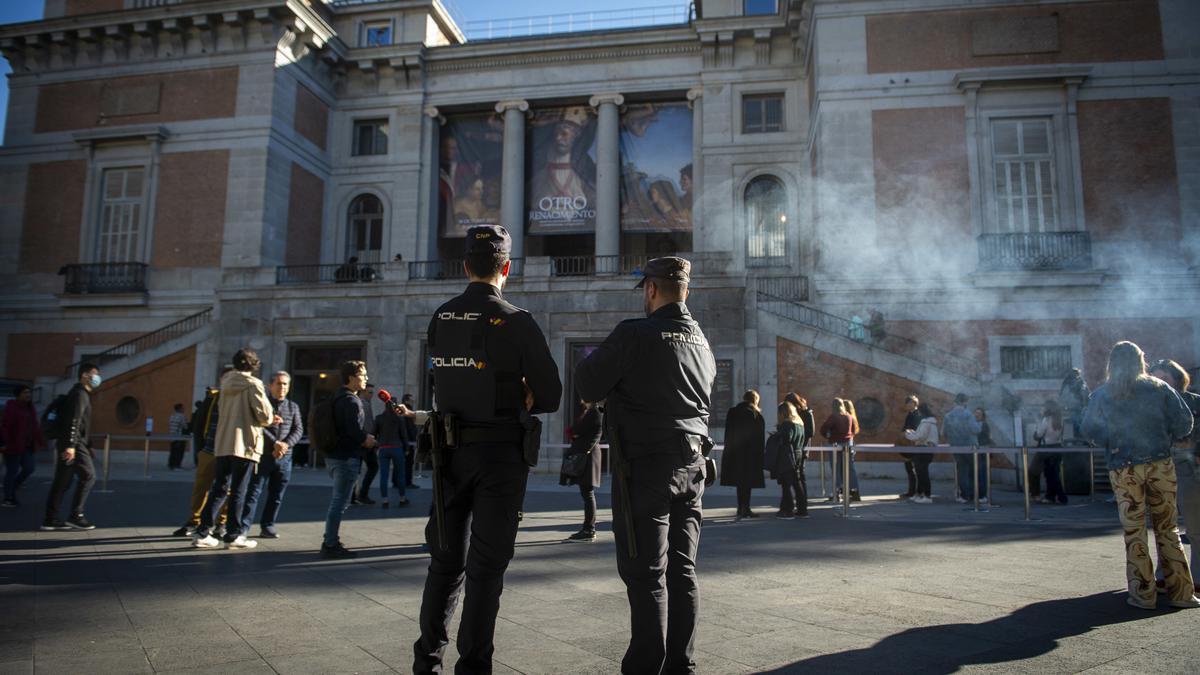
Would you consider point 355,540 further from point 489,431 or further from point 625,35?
point 625,35

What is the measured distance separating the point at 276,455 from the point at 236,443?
0.56 metres

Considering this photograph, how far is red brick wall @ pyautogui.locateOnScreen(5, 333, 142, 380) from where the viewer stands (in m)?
24.8

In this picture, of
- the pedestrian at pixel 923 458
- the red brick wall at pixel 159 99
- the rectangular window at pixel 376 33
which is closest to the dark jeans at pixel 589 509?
the pedestrian at pixel 923 458

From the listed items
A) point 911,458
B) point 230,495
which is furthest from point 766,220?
point 230,495

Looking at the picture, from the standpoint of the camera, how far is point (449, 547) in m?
3.33

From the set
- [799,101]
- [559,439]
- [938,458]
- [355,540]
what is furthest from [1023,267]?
[355,540]

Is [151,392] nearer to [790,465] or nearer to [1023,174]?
[790,465]

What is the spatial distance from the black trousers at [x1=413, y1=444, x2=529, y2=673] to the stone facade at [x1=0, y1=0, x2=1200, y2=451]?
1421 centimetres

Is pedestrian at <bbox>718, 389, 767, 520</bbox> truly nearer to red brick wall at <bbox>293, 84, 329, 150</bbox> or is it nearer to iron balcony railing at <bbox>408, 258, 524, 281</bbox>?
iron balcony railing at <bbox>408, 258, 524, 281</bbox>

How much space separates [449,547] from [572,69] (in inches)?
1009

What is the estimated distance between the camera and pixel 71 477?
8570 mm

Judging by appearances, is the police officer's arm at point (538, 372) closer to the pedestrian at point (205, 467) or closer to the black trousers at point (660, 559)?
the black trousers at point (660, 559)

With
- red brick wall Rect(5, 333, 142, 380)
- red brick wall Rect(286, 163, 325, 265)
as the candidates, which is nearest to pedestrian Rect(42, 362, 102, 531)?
red brick wall Rect(286, 163, 325, 265)

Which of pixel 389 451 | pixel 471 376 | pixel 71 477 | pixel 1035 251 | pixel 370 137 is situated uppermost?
pixel 370 137
